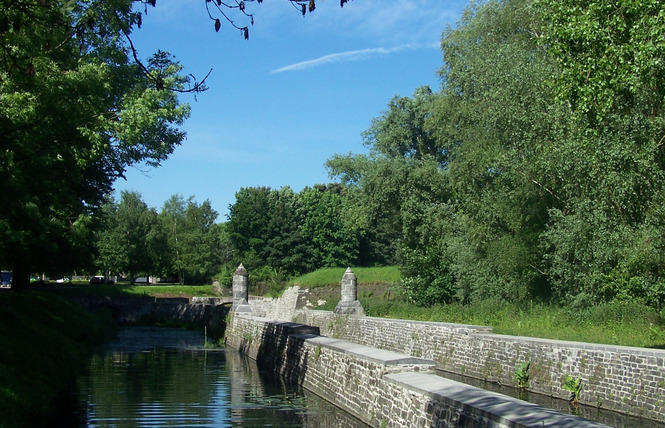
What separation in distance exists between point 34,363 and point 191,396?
11.7ft

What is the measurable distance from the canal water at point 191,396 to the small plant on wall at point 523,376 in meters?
5.24

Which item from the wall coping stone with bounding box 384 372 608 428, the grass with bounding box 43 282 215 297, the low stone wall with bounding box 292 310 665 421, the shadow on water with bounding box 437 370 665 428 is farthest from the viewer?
the grass with bounding box 43 282 215 297

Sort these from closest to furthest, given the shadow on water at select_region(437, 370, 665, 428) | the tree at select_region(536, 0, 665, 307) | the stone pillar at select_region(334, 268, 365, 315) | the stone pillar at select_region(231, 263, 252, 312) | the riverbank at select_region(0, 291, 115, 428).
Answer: the riverbank at select_region(0, 291, 115, 428) < the shadow on water at select_region(437, 370, 665, 428) < the tree at select_region(536, 0, 665, 307) < the stone pillar at select_region(334, 268, 365, 315) < the stone pillar at select_region(231, 263, 252, 312)

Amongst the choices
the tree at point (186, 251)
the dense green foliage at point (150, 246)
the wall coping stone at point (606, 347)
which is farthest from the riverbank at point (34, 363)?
the tree at point (186, 251)

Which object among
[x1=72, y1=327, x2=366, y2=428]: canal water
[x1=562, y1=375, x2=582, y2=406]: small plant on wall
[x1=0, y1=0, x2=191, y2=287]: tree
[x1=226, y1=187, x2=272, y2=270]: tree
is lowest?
[x1=72, y1=327, x2=366, y2=428]: canal water

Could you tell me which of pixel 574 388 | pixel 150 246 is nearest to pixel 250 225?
pixel 150 246

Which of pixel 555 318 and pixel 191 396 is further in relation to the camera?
pixel 555 318

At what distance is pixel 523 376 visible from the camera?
1706 cm

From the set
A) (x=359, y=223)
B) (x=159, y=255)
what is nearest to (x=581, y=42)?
(x=359, y=223)

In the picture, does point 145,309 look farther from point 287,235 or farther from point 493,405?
point 493,405

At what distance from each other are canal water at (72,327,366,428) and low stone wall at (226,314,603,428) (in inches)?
16.8

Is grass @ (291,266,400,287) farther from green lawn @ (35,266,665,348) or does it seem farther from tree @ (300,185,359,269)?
tree @ (300,185,359,269)

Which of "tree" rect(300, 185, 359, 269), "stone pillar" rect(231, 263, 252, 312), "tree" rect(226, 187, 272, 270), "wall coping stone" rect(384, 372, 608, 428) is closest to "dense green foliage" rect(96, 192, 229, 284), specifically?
"tree" rect(226, 187, 272, 270)

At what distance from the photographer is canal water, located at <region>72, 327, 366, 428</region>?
13.0m
